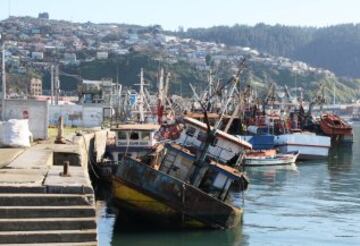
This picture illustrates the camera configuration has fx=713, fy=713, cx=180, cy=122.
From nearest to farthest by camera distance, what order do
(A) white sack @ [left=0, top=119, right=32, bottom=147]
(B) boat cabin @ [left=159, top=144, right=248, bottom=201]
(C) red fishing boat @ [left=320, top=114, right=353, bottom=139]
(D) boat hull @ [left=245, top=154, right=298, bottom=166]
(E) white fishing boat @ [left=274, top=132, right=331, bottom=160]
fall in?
(B) boat cabin @ [left=159, top=144, right=248, bottom=201] < (A) white sack @ [left=0, top=119, right=32, bottom=147] < (D) boat hull @ [left=245, top=154, right=298, bottom=166] < (E) white fishing boat @ [left=274, top=132, right=331, bottom=160] < (C) red fishing boat @ [left=320, top=114, right=353, bottom=139]

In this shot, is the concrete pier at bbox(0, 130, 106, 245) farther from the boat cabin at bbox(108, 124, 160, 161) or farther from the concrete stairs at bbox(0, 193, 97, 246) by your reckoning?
the boat cabin at bbox(108, 124, 160, 161)

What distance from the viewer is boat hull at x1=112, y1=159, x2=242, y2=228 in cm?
2161

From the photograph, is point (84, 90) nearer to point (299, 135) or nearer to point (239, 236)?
point (299, 135)

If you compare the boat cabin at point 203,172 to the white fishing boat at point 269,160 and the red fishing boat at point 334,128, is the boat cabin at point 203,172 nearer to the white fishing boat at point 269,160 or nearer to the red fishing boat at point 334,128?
the white fishing boat at point 269,160

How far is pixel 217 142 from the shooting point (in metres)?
24.4

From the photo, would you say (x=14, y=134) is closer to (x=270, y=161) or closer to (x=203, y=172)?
(x=203, y=172)

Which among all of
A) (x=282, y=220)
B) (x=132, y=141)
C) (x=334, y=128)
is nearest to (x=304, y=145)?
(x=334, y=128)

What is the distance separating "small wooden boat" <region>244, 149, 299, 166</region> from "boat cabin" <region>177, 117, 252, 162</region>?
866 inches

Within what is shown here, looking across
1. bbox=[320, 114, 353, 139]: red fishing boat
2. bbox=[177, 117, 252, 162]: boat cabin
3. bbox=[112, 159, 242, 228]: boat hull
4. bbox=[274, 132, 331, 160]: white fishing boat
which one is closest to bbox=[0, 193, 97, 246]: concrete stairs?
bbox=[112, 159, 242, 228]: boat hull

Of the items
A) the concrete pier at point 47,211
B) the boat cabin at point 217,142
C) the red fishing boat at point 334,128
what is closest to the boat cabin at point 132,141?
the boat cabin at point 217,142

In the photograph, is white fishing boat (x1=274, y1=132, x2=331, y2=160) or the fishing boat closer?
the fishing boat

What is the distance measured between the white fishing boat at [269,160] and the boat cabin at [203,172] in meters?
23.9

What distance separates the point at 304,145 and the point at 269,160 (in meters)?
9.47

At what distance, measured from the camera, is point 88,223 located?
1152 centimetres
